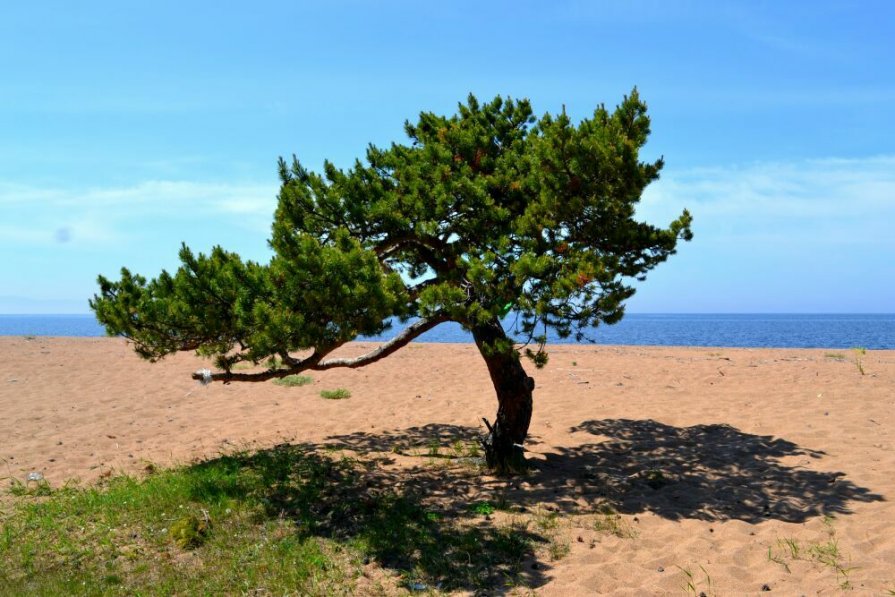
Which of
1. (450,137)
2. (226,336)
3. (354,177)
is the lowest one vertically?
(226,336)

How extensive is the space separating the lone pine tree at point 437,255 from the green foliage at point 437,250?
21mm

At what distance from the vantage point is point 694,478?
31.2ft

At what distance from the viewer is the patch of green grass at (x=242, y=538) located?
252 inches

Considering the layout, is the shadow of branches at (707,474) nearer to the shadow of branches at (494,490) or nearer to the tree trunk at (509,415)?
the shadow of branches at (494,490)

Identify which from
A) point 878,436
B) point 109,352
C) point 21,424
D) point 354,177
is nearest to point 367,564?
point 354,177

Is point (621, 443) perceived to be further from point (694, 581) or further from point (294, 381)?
point (294, 381)

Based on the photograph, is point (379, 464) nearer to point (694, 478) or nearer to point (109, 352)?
point (694, 478)

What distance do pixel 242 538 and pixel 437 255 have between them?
511 centimetres

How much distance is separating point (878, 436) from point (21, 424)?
18.2m

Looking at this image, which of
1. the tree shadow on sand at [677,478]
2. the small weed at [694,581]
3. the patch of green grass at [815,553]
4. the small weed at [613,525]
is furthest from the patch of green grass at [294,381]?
the patch of green grass at [815,553]

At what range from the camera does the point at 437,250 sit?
9680 millimetres

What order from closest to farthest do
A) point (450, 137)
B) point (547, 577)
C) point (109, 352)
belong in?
point (547, 577), point (450, 137), point (109, 352)

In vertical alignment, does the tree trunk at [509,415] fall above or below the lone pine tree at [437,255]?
below

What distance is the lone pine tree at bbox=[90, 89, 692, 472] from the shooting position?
712 cm
